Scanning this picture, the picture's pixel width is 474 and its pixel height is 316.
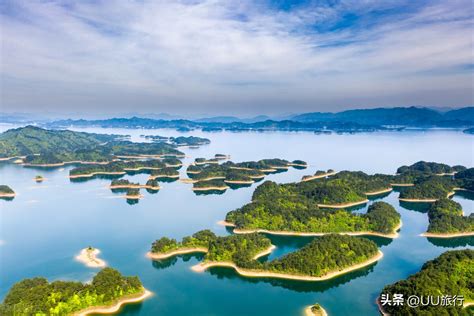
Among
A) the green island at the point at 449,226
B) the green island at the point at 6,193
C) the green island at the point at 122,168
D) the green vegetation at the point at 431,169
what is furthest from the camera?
the green island at the point at 122,168

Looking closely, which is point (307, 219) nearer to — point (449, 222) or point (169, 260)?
point (449, 222)

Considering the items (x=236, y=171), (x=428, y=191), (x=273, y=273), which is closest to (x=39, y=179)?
(x=236, y=171)

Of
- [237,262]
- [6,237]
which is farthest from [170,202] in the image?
[237,262]

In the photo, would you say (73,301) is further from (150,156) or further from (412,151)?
(412,151)

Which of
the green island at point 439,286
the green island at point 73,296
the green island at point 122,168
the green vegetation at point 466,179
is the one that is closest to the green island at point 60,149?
the green island at point 122,168

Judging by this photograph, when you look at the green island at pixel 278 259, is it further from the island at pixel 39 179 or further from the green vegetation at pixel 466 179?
the island at pixel 39 179
